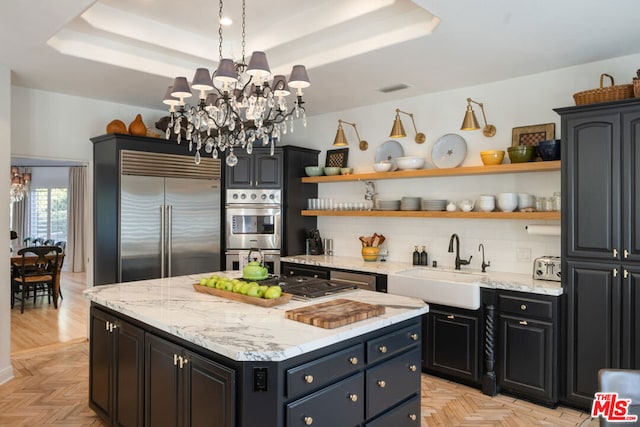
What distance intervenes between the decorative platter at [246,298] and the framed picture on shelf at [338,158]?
2.99 m

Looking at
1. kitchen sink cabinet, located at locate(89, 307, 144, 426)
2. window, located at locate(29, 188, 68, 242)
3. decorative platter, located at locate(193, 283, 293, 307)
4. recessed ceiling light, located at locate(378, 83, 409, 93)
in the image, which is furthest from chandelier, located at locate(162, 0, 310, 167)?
window, located at locate(29, 188, 68, 242)

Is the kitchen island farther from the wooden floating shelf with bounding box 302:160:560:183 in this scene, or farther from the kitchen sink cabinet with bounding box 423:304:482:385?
the wooden floating shelf with bounding box 302:160:560:183

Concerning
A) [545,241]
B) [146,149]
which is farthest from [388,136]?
[146,149]

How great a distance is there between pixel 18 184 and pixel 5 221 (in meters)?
7.86

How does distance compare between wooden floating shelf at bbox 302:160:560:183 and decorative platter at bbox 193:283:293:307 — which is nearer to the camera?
decorative platter at bbox 193:283:293:307

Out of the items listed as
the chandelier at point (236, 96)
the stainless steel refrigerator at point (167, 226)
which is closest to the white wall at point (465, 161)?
the stainless steel refrigerator at point (167, 226)

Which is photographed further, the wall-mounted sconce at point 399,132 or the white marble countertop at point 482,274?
the wall-mounted sconce at point 399,132

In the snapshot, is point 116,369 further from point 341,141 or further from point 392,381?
point 341,141

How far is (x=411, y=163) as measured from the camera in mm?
4754

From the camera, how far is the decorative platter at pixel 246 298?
8.77 feet

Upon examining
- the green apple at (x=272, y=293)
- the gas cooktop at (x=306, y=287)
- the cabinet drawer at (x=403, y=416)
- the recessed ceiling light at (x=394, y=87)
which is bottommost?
the cabinet drawer at (x=403, y=416)

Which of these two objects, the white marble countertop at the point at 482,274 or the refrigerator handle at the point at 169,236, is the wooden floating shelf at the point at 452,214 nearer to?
the white marble countertop at the point at 482,274

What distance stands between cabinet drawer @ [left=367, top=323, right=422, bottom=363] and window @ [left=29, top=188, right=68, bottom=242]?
1102 centimetres

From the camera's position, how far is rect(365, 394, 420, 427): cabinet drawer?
2.45m
